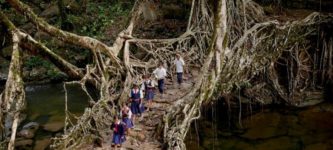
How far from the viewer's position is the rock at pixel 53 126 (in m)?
16.0

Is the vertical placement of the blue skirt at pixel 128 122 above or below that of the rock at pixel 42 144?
above

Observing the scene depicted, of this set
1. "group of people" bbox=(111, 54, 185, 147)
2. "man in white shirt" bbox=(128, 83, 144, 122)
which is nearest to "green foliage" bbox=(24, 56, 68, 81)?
"group of people" bbox=(111, 54, 185, 147)

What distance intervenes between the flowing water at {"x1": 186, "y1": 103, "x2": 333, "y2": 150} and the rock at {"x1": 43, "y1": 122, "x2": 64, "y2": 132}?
4.64m

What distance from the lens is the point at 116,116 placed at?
34.7 ft

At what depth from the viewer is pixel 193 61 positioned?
16.0m

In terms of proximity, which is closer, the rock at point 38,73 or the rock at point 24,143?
the rock at point 24,143

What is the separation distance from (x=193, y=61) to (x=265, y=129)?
129 inches

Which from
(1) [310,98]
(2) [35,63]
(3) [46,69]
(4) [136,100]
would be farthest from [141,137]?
(2) [35,63]

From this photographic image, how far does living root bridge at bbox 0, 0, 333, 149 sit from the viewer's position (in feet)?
34.0

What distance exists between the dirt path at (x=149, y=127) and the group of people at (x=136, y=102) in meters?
0.16

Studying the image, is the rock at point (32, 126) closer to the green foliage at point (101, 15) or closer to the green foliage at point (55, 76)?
the green foliage at point (55, 76)

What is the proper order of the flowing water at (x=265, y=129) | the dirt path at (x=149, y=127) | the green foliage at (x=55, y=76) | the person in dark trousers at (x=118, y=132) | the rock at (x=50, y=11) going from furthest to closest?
1. the rock at (x=50, y=11)
2. the green foliage at (x=55, y=76)
3. the flowing water at (x=265, y=129)
4. the dirt path at (x=149, y=127)
5. the person in dark trousers at (x=118, y=132)

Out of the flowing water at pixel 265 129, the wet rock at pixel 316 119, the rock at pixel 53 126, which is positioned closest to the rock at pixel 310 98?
the flowing water at pixel 265 129

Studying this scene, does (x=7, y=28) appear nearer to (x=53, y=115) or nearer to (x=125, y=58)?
(x=125, y=58)
